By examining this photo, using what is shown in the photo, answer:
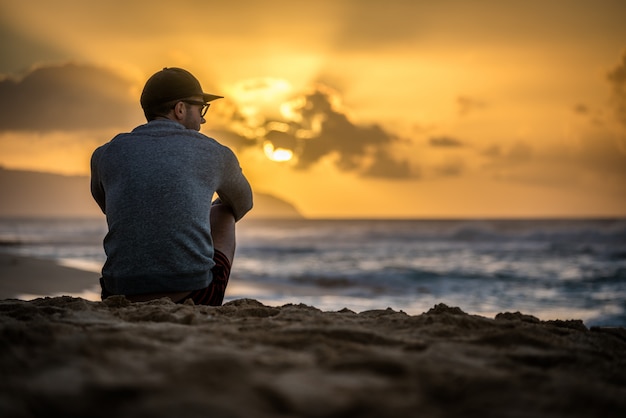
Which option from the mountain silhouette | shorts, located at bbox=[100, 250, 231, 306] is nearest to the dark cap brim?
shorts, located at bbox=[100, 250, 231, 306]

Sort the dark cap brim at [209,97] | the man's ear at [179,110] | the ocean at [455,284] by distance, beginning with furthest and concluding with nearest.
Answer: the ocean at [455,284]
the dark cap brim at [209,97]
the man's ear at [179,110]

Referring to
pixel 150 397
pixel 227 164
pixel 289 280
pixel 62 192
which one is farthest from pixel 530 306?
pixel 62 192

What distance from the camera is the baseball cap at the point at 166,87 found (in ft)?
10.0

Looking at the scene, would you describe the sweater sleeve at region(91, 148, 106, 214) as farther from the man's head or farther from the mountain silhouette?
the mountain silhouette

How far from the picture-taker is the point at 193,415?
49.9 inches

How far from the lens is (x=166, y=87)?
3.06 meters

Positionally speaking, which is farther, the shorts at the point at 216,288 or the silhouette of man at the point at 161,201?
the shorts at the point at 216,288

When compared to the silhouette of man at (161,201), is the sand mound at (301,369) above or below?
below

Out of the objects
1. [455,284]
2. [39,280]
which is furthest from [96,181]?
[455,284]

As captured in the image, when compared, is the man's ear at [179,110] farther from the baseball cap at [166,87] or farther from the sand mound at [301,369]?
the sand mound at [301,369]

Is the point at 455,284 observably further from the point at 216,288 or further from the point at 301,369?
the point at 301,369

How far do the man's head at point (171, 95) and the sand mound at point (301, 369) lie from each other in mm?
1305

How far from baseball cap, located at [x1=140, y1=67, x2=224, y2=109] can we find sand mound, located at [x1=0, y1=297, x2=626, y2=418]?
1318 mm

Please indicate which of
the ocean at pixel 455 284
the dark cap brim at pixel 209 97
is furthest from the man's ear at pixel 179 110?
the ocean at pixel 455 284
